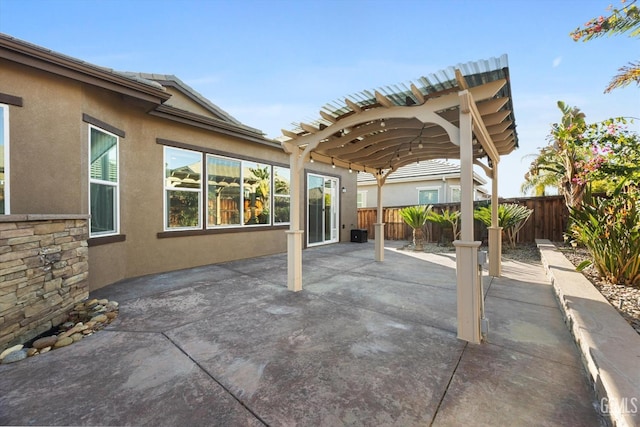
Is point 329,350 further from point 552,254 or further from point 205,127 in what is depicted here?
point 552,254

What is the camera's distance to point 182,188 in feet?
19.7

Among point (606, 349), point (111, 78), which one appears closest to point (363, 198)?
point (111, 78)

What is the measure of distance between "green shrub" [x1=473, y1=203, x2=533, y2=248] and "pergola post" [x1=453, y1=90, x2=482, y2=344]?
536cm

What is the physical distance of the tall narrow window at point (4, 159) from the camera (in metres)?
3.37

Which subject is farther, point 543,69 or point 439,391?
point 543,69

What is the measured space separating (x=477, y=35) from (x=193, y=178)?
23.0ft

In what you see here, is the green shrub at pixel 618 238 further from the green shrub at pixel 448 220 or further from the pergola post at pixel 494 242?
the green shrub at pixel 448 220

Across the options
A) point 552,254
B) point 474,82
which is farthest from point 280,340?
point 552,254

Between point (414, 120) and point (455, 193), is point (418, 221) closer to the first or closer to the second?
point (414, 120)

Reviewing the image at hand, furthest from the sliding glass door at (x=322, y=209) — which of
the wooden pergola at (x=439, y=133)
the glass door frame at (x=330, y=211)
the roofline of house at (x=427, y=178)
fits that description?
the roofline of house at (x=427, y=178)

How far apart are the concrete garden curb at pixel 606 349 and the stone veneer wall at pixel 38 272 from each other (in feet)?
15.6

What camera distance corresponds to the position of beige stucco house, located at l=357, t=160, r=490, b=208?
13812 mm

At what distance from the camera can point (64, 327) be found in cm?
307

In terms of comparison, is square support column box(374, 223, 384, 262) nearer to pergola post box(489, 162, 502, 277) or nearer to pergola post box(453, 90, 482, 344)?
pergola post box(489, 162, 502, 277)
